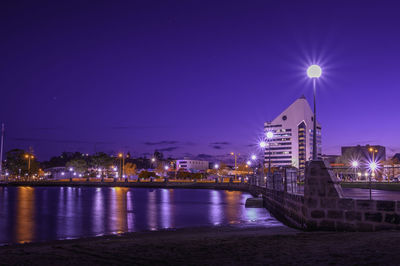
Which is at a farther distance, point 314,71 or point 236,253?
point 314,71

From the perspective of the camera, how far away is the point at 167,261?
9.09 meters

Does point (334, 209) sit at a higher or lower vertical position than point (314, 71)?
lower

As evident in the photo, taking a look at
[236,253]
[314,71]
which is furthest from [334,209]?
[314,71]

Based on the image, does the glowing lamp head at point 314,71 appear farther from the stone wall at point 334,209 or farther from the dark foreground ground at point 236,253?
the dark foreground ground at point 236,253

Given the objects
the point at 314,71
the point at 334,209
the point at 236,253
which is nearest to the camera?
the point at 236,253

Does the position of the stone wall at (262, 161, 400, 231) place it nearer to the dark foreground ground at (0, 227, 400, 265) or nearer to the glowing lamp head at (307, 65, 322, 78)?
the dark foreground ground at (0, 227, 400, 265)

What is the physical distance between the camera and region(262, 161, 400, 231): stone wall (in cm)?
1362

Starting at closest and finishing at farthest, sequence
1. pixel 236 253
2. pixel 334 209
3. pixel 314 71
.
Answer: pixel 236 253
pixel 334 209
pixel 314 71

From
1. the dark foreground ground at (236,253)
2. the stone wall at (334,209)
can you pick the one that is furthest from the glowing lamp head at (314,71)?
the dark foreground ground at (236,253)

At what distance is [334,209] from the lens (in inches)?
580

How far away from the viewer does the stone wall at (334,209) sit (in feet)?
44.7

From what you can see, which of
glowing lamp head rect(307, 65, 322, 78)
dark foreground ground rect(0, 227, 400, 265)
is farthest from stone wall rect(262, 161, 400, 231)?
glowing lamp head rect(307, 65, 322, 78)

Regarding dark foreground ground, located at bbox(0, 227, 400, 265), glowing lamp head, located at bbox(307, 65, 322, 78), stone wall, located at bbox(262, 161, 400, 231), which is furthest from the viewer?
glowing lamp head, located at bbox(307, 65, 322, 78)

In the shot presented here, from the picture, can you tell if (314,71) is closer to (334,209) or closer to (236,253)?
(334,209)
